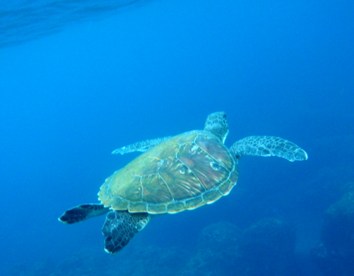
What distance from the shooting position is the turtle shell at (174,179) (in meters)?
5.08

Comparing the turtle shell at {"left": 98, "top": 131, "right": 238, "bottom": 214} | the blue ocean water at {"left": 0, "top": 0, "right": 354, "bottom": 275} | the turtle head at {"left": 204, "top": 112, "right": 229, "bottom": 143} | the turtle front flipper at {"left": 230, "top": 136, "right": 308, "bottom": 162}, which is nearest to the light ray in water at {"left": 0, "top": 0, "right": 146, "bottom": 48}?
the blue ocean water at {"left": 0, "top": 0, "right": 354, "bottom": 275}

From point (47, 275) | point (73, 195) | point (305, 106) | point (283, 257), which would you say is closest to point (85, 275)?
point (47, 275)

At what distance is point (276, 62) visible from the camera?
61.7 metres

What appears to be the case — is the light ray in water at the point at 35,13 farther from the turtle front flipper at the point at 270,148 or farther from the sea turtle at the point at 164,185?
the turtle front flipper at the point at 270,148

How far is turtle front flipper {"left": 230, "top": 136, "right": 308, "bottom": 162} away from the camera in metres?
6.03

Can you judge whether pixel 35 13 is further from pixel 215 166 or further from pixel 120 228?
pixel 120 228

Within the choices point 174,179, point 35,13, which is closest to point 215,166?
point 174,179

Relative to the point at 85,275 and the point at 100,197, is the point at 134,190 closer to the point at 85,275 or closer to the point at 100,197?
the point at 100,197

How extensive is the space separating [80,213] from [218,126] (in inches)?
150

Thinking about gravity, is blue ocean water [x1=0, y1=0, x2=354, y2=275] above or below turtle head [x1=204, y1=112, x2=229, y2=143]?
below

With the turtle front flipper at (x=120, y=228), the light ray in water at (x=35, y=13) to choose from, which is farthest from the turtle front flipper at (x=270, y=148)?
the light ray in water at (x=35, y=13)

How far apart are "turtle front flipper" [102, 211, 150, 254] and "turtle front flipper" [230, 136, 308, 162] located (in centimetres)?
271

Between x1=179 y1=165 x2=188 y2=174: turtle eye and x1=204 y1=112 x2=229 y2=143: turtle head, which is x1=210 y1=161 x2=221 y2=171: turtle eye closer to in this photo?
x1=179 y1=165 x2=188 y2=174: turtle eye

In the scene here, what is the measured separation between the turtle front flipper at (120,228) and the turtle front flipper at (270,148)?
271 cm
